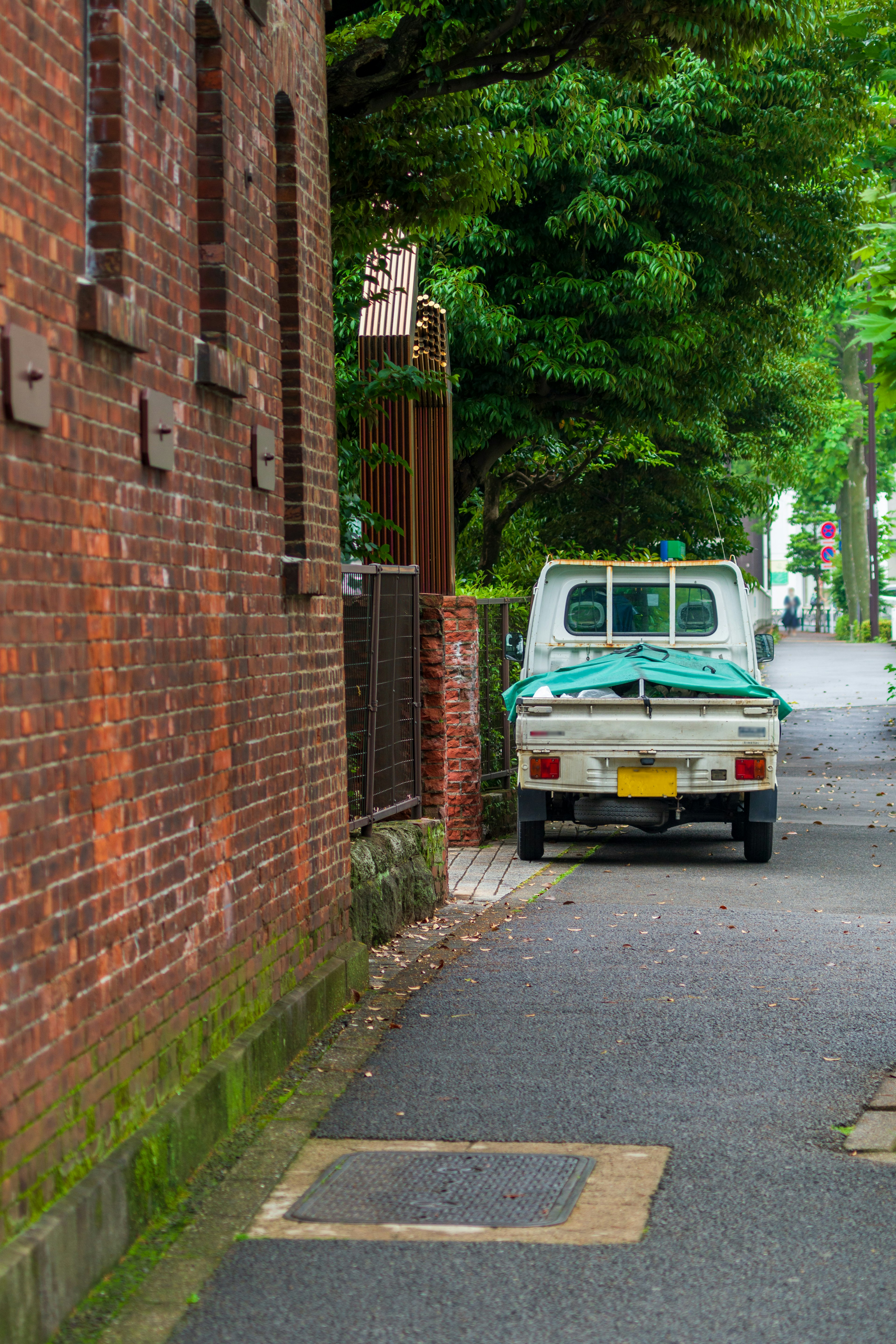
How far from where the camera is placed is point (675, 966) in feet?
27.4

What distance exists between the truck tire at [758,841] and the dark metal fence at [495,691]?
2736 millimetres

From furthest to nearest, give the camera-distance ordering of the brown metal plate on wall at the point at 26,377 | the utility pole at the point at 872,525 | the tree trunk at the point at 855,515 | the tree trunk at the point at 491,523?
the tree trunk at the point at 855,515
the utility pole at the point at 872,525
the tree trunk at the point at 491,523
the brown metal plate on wall at the point at 26,377

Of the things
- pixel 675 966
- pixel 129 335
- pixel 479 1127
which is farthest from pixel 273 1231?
pixel 675 966

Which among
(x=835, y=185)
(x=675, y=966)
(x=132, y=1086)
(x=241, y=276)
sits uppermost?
(x=835, y=185)

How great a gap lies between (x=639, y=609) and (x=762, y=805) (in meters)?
2.41

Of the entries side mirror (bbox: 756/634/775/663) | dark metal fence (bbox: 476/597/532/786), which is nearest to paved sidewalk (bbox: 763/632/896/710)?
dark metal fence (bbox: 476/597/532/786)

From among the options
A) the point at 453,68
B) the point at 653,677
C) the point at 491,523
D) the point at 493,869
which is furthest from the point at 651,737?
the point at 491,523

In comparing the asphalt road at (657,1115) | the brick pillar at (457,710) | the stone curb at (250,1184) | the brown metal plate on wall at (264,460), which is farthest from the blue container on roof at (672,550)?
the brown metal plate on wall at (264,460)

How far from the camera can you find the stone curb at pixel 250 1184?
3.93 meters

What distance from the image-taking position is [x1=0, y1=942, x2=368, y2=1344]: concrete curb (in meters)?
3.52

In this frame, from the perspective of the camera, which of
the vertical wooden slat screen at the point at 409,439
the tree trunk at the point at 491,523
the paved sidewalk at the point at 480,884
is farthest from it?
the tree trunk at the point at 491,523

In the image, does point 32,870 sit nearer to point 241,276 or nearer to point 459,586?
point 241,276

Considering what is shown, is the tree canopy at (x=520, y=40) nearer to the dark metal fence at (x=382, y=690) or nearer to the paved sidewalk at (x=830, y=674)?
the dark metal fence at (x=382, y=690)

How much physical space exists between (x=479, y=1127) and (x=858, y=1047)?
6.24 ft
